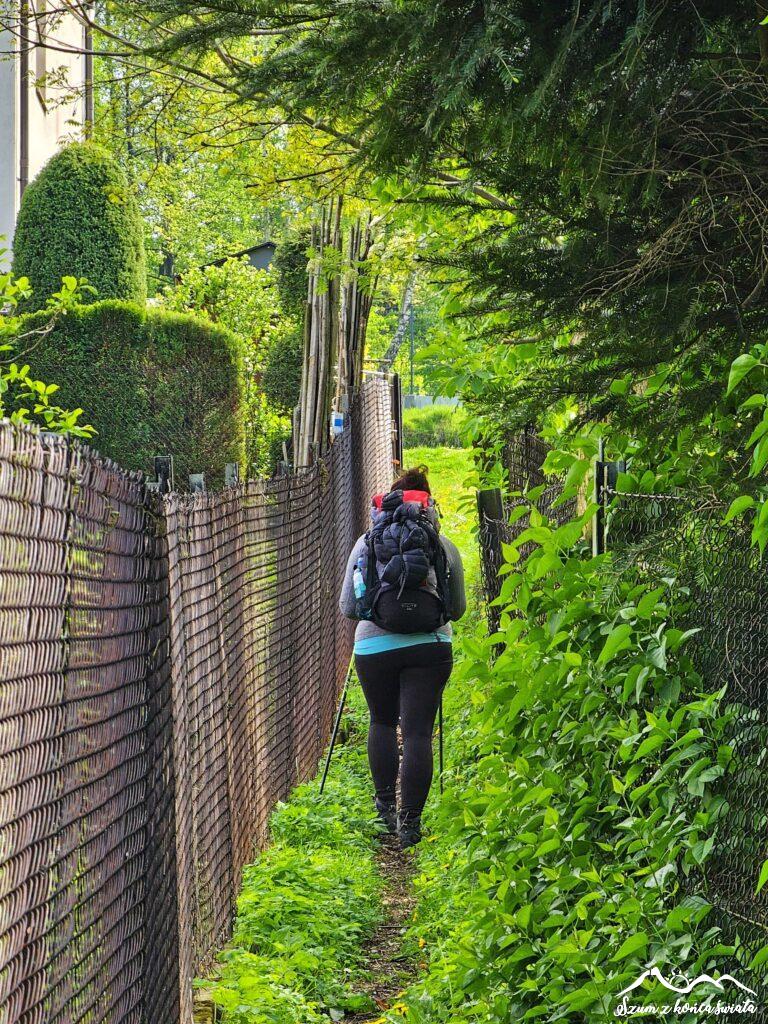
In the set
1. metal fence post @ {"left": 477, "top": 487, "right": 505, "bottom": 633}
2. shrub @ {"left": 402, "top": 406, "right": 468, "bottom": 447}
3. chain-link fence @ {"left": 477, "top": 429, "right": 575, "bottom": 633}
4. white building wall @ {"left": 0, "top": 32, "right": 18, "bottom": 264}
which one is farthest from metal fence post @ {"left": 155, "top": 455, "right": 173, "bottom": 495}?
shrub @ {"left": 402, "top": 406, "right": 468, "bottom": 447}

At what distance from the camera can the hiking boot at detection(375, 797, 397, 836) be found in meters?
6.86

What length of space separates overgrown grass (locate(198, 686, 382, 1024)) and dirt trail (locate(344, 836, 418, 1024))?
6cm

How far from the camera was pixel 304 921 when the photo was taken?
490 cm

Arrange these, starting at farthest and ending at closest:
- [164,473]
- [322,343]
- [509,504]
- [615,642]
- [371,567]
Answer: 1. [322,343]
2. [509,504]
3. [371,567]
4. [164,473]
5. [615,642]

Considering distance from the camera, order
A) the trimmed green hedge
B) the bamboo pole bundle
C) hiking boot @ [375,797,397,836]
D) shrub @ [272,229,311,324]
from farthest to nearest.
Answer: shrub @ [272,229,311,324]
the trimmed green hedge
the bamboo pole bundle
hiking boot @ [375,797,397,836]

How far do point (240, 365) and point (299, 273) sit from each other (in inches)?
339

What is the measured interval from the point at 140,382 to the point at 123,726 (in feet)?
39.0

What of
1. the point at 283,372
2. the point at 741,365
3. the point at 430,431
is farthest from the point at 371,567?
the point at 430,431

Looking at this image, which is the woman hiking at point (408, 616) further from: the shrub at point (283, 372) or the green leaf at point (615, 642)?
the shrub at point (283, 372)

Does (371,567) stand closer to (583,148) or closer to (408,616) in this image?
(408,616)

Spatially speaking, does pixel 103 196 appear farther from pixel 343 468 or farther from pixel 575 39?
pixel 575 39

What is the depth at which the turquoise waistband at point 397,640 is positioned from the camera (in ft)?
21.6

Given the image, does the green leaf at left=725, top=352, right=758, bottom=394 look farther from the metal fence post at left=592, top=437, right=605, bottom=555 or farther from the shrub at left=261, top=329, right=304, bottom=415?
the shrub at left=261, top=329, right=304, bottom=415

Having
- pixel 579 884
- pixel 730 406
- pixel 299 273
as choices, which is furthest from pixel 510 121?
pixel 299 273
